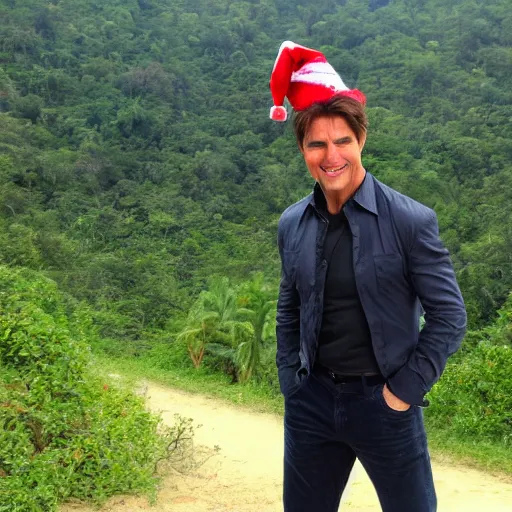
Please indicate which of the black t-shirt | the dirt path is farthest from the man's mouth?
the dirt path

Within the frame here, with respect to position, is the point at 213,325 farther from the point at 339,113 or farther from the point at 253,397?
the point at 339,113

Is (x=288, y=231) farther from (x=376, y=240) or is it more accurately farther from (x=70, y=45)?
(x=70, y=45)

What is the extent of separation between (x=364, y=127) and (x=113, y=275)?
44.2 ft

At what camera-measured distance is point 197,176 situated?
25000mm

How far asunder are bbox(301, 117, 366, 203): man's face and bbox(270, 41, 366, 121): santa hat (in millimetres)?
61

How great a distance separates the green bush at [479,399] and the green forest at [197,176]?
0.02 meters

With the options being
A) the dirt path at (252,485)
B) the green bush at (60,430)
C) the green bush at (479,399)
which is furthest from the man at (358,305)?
the green bush at (479,399)

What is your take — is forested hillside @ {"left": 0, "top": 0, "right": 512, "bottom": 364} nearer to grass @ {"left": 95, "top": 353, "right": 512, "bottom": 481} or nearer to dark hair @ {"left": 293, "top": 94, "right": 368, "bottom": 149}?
grass @ {"left": 95, "top": 353, "right": 512, "bottom": 481}

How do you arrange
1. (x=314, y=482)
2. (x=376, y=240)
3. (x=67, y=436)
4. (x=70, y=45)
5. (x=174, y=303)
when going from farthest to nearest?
(x=70, y=45), (x=174, y=303), (x=67, y=436), (x=314, y=482), (x=376, y=240)

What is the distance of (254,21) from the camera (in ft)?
131

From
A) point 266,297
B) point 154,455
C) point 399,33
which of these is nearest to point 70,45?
point 399,33

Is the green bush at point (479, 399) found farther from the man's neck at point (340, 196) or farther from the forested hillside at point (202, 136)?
the forested hillside at point (202, 136)

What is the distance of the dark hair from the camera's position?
1.57 m

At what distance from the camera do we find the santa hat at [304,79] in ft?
5.17
